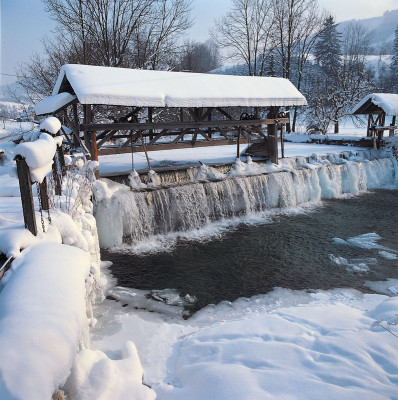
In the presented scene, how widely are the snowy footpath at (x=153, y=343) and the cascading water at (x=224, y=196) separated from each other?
2961 millimetres

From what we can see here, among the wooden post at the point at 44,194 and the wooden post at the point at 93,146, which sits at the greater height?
the wooden post at the point at 93,146

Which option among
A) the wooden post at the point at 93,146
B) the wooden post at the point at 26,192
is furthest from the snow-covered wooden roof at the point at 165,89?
the wooden post at the point at 26,192

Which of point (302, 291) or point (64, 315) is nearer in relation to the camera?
point (64, 315)

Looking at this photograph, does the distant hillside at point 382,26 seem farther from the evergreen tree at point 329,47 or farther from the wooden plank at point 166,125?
the wooden plank at point 166,125

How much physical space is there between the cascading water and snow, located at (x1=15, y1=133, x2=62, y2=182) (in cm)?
445

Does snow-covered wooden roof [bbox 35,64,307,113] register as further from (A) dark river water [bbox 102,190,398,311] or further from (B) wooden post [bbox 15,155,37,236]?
(B) wooden post [bbox 15,155,37,236]

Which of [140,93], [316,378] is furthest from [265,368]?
[140,93]

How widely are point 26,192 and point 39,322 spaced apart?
1728 millimetres

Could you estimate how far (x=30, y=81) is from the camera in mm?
18672

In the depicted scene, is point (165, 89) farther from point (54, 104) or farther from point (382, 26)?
point (382, 26)

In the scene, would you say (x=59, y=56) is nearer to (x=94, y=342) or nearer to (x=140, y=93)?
(x=140, y=93)

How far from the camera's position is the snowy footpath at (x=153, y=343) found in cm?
212

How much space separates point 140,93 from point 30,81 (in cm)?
1355

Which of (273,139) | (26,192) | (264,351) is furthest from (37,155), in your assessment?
(273,139)
